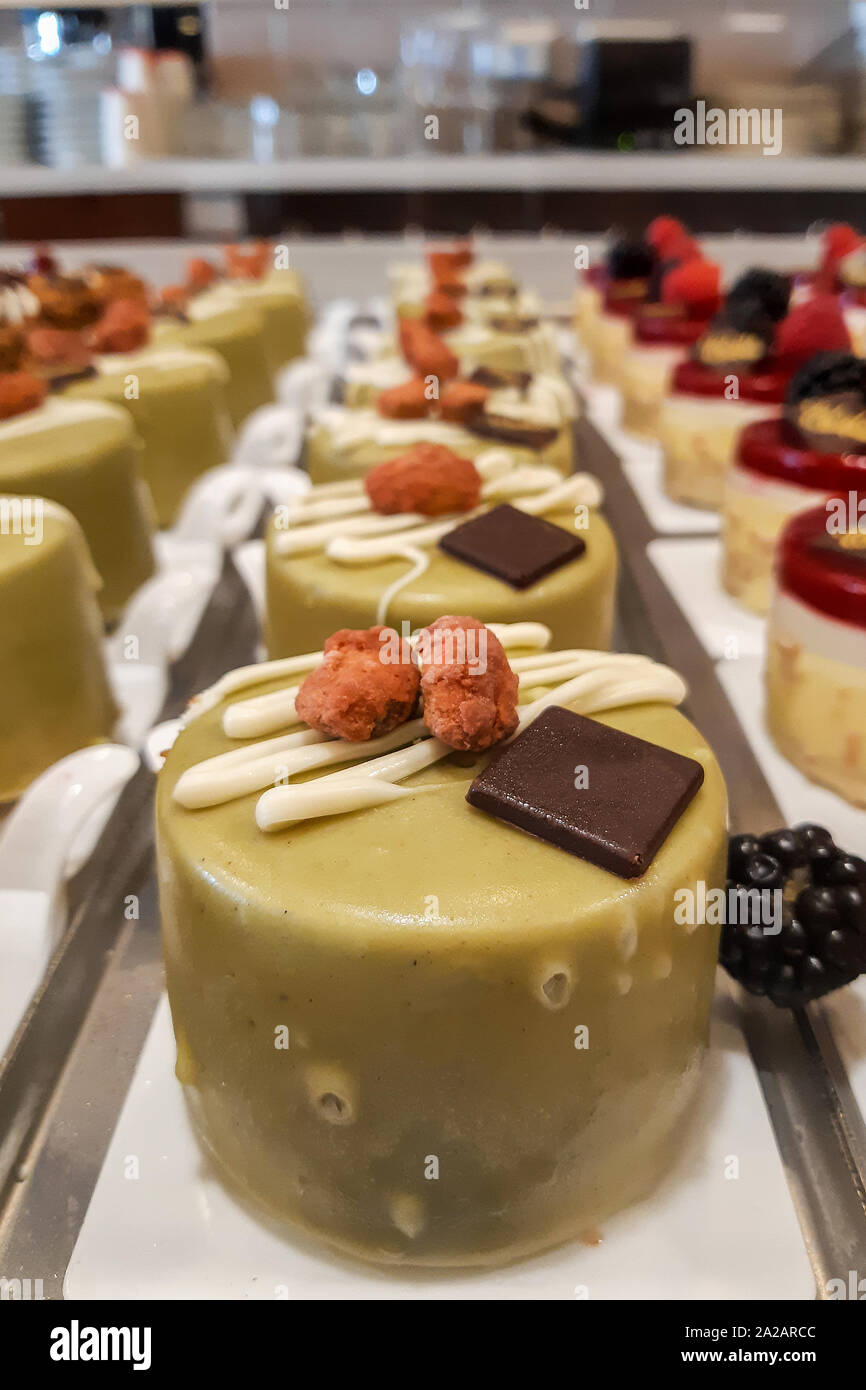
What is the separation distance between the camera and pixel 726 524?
2.45 m

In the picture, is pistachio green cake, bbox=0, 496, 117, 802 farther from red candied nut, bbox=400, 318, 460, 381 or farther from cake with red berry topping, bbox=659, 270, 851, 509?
cake with red berry topping, bbox=659, 270, 851, 509

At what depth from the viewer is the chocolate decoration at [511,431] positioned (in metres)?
2.33

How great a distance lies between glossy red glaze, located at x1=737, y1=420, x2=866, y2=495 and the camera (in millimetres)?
2135

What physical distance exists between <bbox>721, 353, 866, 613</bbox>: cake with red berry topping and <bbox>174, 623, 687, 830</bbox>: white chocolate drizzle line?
0.99 m

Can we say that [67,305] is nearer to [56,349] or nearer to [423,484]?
[56,349]

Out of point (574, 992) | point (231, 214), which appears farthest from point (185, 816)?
point (231, 214)

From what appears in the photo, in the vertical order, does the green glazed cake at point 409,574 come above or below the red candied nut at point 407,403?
below

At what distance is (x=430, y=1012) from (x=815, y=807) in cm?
99

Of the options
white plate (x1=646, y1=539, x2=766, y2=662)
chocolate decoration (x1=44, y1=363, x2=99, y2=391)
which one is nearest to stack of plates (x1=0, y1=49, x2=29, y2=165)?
chocolate decoration (x1=44, y1=363, x2=99, y2=391)

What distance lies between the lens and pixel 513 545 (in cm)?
177

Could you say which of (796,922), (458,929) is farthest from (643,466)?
(458,929)

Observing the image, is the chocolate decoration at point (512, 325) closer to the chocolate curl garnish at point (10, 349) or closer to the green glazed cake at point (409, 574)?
the chocolate curl garnish at point (10, 349)

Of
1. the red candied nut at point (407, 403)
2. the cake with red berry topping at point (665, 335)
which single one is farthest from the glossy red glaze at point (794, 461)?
the cake with red berry topping at point (665, 335)

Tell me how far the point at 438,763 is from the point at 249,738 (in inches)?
8.6
